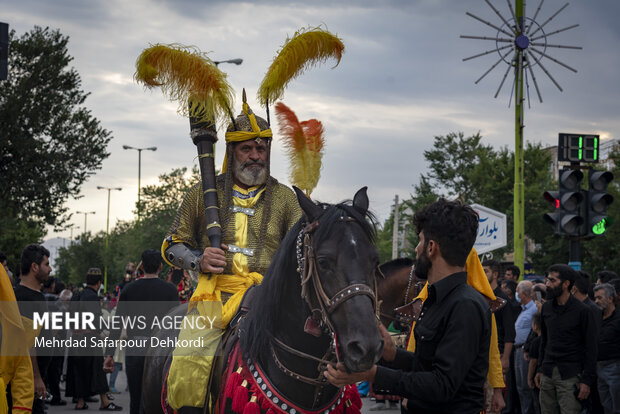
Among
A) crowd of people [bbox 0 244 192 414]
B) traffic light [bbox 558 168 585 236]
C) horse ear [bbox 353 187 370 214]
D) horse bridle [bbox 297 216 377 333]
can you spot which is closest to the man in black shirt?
traffic light [bbox 558 168 585 236]

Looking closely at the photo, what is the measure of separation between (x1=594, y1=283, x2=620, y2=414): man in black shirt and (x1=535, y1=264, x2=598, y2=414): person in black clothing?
122 cm

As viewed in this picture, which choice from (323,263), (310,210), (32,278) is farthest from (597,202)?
(323,263)

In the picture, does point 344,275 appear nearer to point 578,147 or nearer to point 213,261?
point 213,261

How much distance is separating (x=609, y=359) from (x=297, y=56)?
269 inches

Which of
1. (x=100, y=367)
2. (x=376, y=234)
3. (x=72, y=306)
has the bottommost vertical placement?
(x=100, y=367)

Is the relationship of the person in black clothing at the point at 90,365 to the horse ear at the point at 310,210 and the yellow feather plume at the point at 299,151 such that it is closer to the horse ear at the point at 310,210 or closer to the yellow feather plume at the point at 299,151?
the yellow feather plume at the point at 299,151

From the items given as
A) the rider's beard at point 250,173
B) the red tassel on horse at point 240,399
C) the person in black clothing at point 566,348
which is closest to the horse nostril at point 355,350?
the red tassel on horse at point 240,399

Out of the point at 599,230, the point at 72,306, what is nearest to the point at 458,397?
the point at 599,230

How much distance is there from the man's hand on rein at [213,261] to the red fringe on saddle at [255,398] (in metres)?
0.67

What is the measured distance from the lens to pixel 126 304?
9.38 m

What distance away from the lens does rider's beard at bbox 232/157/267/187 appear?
17.9 ft

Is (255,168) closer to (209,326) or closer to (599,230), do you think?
(209,326)

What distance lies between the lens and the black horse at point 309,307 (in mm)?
3727

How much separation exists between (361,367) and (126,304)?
6452mm
